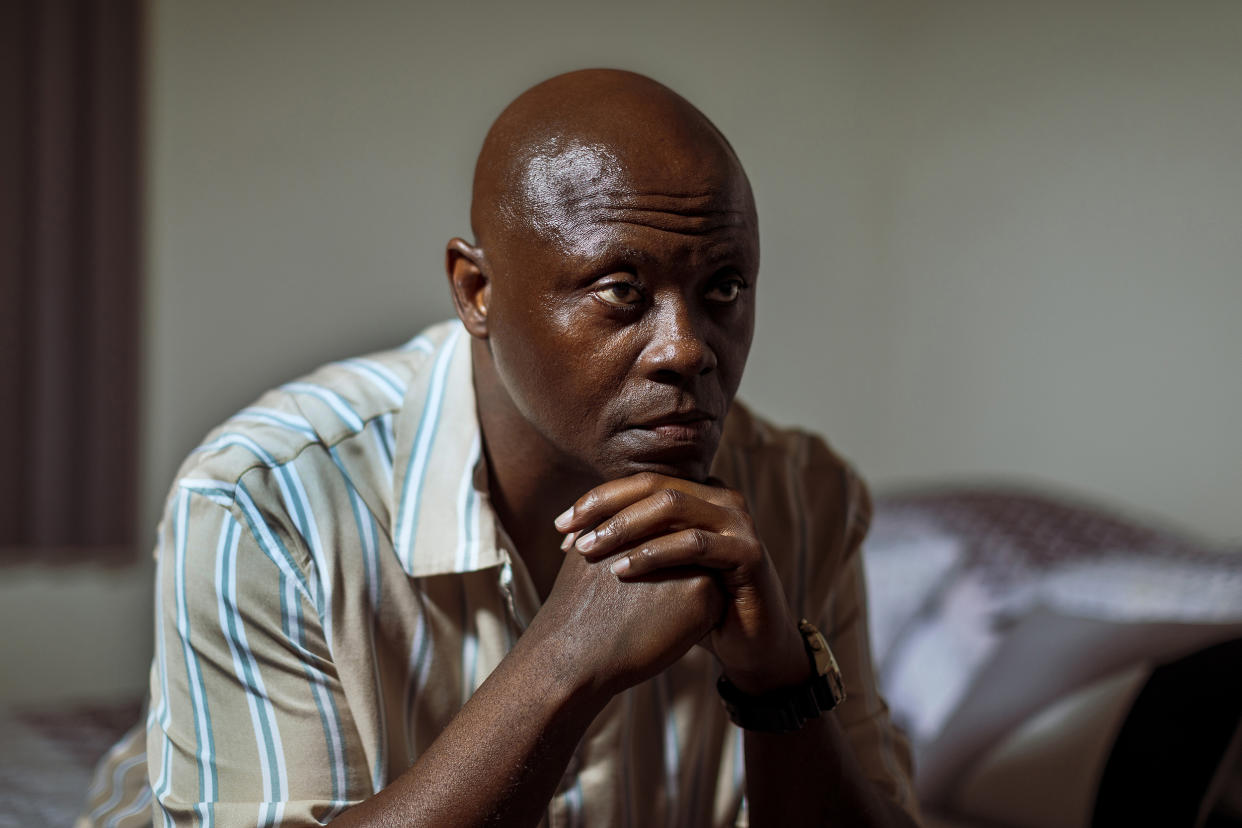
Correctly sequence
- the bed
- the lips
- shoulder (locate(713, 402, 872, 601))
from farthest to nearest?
the bed < shoulder (locate(713, 402, 872, 601)) < the lips

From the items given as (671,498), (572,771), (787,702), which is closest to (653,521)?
(671,498)

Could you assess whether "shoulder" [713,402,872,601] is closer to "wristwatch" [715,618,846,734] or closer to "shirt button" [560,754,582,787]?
"wristwatch" [715,618,846,734]

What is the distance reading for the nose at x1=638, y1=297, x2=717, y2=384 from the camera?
1115mm

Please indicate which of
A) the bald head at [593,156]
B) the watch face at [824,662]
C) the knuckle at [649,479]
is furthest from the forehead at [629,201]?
the watch face at [824,662]

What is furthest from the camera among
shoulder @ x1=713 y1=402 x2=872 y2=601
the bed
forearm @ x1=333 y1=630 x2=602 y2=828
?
the bed

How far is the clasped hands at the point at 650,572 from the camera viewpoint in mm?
1116

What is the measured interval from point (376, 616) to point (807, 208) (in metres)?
3.00

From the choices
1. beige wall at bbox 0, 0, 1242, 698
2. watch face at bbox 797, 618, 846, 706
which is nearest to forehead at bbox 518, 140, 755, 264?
watch face at bbox 797, 618, 846, 706

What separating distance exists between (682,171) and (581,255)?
5.1 inches

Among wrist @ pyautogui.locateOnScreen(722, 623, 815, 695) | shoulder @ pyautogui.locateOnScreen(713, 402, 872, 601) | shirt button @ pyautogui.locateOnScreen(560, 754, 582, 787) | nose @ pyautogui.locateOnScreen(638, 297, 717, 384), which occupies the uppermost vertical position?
nose @ pyautogui.locateOnScreen(638, 297, 717, 384)

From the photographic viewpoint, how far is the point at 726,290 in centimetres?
119

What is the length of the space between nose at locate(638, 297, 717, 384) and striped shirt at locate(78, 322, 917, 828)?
0.96 ft

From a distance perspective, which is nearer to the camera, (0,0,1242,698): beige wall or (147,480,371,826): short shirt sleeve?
(147,480,371,826): short shirt sleeve

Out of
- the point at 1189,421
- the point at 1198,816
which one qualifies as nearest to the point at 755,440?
the point at 1198,816
